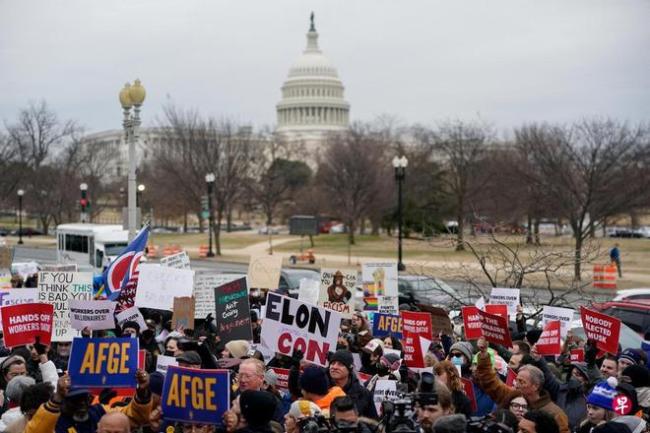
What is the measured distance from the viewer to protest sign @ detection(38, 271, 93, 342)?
468 inches

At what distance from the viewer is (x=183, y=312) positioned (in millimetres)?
13023

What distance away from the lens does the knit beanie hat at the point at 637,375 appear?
779cm

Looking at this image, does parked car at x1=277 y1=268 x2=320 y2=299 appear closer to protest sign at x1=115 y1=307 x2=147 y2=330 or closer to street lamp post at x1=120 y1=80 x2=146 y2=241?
street lamp post at x1=120 y1=80 x2=146 y2=241

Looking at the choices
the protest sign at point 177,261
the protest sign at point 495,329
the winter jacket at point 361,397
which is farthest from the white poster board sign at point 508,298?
the winter jacket at point 361,397

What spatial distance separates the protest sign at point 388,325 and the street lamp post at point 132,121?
35.8 feet

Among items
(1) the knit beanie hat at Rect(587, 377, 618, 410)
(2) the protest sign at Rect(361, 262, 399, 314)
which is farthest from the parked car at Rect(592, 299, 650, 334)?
(1) the knit beanie hat at Rect(587, 377, 618, 410)

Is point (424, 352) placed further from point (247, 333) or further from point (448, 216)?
point (448, 216)

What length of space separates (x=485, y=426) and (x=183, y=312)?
786 cm

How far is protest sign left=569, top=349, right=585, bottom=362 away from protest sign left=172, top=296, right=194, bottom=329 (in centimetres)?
529

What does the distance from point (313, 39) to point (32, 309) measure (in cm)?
17289

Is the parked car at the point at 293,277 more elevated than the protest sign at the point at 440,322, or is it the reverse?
the protest sign at the point at 440,322

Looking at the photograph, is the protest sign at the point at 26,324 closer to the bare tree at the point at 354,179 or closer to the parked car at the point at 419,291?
the parked car at the point at 419,291

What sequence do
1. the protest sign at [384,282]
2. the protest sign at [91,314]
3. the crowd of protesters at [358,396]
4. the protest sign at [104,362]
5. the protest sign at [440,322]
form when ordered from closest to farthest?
the crowd of protesters at [358,396]
the protest sign at [104,362]
the protest sign at [91,314]
the protest sign at [440,322]
the protest sign at [384,282]

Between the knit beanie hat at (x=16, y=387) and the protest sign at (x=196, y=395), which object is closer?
the protest sign at (x=196, y=395)
